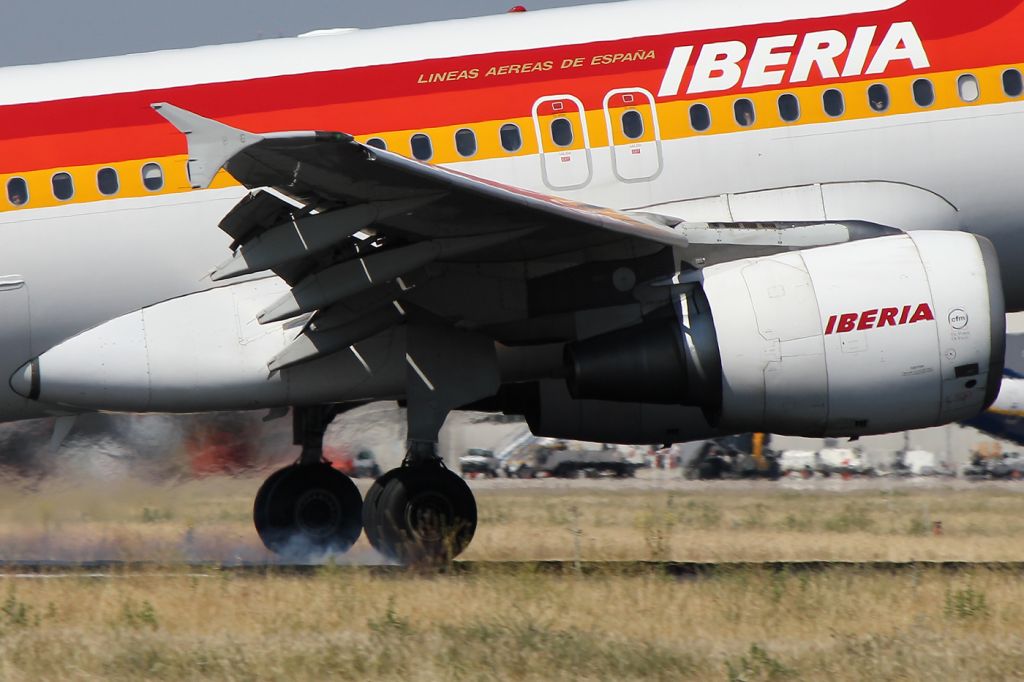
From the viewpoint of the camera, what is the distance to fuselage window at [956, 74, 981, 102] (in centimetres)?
1302

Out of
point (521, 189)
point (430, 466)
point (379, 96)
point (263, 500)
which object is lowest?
point (263, 500)

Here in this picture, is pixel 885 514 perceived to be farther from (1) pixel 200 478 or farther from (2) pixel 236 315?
(2) pixel 236 315

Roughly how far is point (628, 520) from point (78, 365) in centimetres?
939

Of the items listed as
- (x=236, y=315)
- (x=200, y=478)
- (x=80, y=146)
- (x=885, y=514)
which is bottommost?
(x=885, y=514)

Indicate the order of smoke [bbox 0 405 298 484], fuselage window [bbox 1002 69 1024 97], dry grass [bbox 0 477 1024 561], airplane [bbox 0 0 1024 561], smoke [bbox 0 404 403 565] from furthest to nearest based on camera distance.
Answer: smoke [bbox 0 405 298 484]
smoke [bbox 0 404 403 565]
dry grass [bbox 0 477 1024 561]
fuselage window [bbox 1002 69 1024 97]
airplane [bbox 0 0 1024 561]

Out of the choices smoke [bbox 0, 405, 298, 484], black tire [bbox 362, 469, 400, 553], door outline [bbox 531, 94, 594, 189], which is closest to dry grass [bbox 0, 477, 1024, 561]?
smoke [bbox 0, 405, 298, 484]

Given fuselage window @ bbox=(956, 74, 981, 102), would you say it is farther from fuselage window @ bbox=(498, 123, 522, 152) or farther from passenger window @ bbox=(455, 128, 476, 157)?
passenger window @ bbox=(455, 128, 476, 157)

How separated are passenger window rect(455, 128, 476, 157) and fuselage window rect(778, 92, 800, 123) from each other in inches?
111

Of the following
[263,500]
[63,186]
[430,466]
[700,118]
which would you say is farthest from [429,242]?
[263,500]

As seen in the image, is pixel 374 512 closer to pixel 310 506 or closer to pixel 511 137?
pixel 310 506

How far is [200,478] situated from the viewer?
16.9 meters

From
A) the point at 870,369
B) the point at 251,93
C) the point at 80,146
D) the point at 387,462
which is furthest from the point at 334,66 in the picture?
the point at 387,462

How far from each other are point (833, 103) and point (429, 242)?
13.6 feet

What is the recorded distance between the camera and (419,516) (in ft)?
41.0
